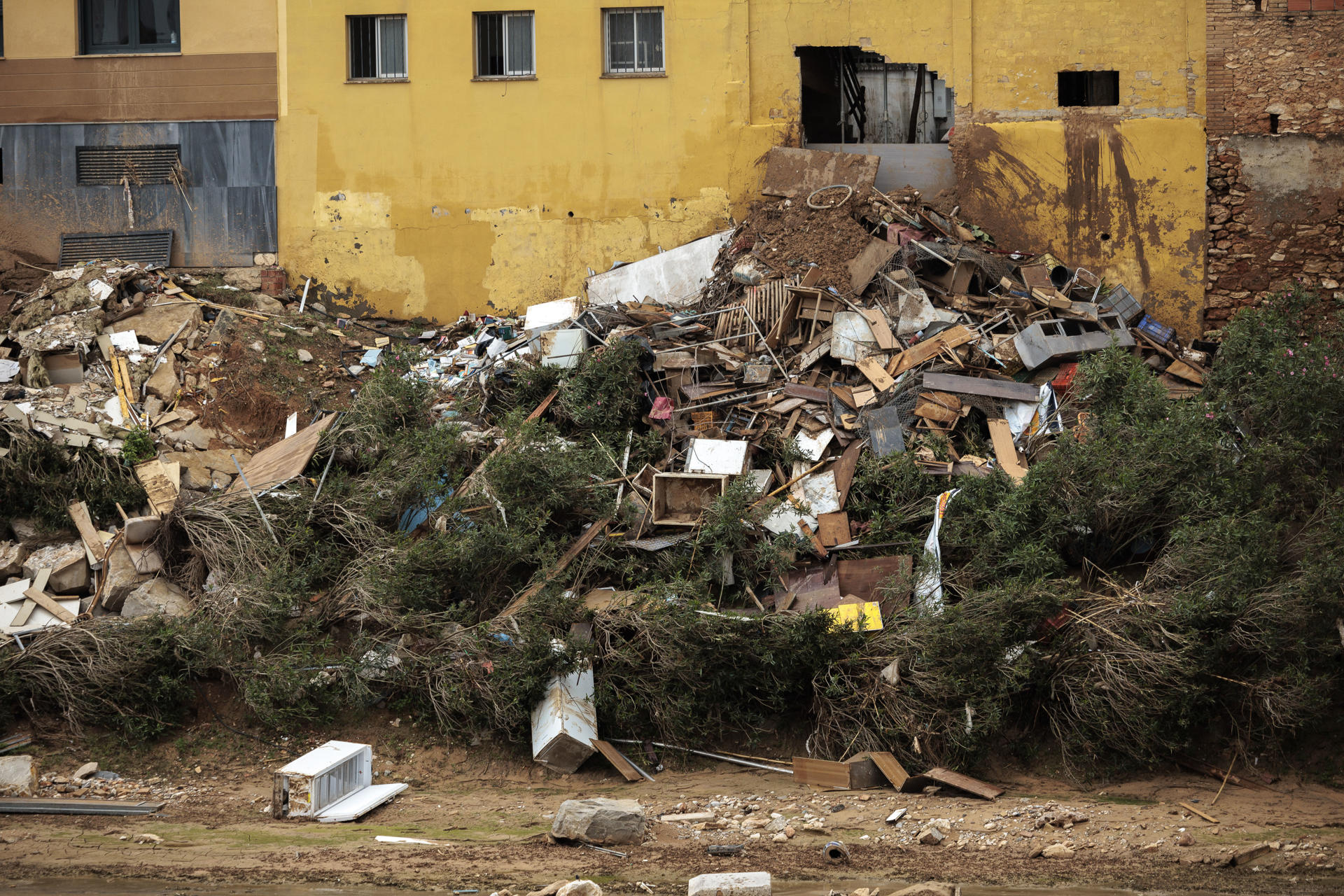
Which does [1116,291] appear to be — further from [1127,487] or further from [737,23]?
[737,23]

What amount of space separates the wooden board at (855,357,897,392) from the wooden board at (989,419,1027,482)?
1.16 meters

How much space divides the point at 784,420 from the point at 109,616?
7006mm

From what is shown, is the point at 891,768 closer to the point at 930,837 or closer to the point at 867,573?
the point at 930,837

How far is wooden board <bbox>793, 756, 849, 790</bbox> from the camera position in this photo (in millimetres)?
9414

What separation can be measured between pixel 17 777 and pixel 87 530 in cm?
276

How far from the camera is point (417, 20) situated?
15.5 m

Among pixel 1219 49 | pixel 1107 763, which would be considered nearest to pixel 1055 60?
pixel 1219 49

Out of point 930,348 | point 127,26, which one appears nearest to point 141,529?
point 930,348

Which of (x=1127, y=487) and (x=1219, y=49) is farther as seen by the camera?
(x=1219, y=49)

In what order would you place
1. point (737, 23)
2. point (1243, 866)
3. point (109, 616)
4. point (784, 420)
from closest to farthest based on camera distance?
point (1243, 866), point (109, 616), point (784, 420), point (737, 23)

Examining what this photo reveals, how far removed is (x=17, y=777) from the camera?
9.34 metres

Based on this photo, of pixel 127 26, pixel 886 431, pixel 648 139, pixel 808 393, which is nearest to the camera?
pixel 886 431

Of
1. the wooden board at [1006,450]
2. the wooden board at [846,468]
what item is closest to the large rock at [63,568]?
the wooden board at [846,468]

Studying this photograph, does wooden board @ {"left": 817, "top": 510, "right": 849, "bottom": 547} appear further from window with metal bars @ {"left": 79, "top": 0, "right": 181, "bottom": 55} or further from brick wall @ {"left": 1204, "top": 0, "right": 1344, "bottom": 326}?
window with metal bars @ {"left": 79, "top": 0, "right": 181, "bottom": 55}
